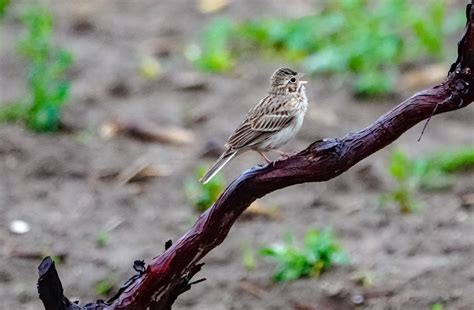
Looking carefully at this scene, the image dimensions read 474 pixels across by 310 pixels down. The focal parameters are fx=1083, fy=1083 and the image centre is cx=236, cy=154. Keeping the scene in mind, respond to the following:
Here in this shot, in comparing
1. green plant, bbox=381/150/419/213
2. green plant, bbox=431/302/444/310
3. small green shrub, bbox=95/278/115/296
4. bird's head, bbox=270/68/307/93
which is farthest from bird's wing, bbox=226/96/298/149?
green plant, bbox=381/150/419/213

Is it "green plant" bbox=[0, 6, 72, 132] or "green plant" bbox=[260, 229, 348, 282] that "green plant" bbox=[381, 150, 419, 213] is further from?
"green plant" bbox=[0, 6, 72, 132]

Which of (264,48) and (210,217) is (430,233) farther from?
(264,48)

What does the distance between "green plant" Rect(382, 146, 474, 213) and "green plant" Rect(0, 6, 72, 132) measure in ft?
8.32

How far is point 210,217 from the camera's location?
458 cm

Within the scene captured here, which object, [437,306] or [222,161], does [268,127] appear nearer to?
[222,161]

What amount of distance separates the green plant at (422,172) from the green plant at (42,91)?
8.32ft

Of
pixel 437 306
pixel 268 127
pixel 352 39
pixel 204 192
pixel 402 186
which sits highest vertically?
pixel 352 39

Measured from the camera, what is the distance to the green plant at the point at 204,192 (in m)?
7.21

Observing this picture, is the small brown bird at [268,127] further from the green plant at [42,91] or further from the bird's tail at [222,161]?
the green plant at [42,91]

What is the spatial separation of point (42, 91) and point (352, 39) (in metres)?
2.89

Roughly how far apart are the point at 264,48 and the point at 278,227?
3.25m

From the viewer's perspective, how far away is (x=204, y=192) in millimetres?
7316

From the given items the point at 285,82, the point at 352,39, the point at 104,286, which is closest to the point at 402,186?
the point at 104,286

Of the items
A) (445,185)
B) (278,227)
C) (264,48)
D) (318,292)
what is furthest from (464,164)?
(264,48)
